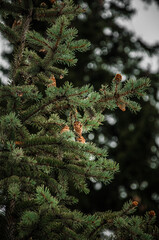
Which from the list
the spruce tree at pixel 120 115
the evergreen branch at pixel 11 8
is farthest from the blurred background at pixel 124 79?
the evergreen branch at pixel 11 8

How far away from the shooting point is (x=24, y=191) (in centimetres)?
145

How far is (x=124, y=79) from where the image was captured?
670 cm

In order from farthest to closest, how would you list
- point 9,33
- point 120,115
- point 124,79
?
1. point 120,115
2. point 124,79
3. point 9,33

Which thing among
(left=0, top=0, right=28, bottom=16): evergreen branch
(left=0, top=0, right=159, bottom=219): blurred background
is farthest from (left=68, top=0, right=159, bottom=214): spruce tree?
(left=0, top=0, right=28, bottom=16): evergreen branch

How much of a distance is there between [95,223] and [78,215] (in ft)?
0.33

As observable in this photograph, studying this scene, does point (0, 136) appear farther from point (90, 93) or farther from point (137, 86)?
point (137, 86)

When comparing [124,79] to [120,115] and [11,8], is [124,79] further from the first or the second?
[11,8]

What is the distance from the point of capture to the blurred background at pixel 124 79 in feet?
20.9

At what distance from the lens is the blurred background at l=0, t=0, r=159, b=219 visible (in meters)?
6.38

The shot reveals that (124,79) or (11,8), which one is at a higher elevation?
(124,79)

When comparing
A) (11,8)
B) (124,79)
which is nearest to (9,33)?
(11,8)

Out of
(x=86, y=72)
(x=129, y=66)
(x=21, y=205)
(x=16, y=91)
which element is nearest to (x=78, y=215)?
(x=21, y=205)

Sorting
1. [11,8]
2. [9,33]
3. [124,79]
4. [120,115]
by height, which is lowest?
[9,33]

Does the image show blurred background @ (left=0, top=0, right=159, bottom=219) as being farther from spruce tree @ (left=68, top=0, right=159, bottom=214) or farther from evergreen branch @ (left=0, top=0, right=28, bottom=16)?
evergreen branch @ (left=0, top=0, right=28, bottom=16)
